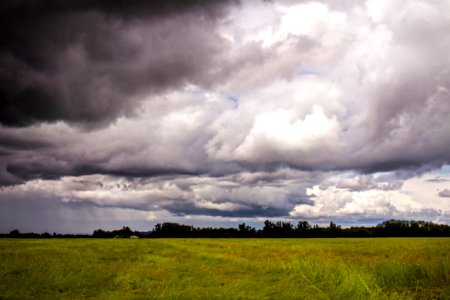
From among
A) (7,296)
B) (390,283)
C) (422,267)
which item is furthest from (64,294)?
(422,267)

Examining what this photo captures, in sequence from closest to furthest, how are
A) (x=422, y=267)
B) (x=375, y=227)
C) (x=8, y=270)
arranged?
(x=422, y=267)
(x=8, y=270)
(x=375, y=227)

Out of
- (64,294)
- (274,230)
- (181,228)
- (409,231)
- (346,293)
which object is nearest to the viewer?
(346,293)

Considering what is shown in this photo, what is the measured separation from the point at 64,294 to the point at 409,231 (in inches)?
4831

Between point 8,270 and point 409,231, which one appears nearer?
point 8,270

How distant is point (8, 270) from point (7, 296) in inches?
263

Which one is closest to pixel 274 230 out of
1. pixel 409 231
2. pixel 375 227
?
pixel 375 227

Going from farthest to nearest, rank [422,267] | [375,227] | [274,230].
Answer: [274,230] → [375,227] → [422,267]

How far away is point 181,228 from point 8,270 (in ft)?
438

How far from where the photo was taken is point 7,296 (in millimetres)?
12000

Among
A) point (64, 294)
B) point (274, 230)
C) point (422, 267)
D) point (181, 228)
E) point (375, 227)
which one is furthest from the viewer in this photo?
point (181, 228)

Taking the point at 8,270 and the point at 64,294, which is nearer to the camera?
the point at 64,294

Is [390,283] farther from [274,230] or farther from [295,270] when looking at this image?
[274,230]

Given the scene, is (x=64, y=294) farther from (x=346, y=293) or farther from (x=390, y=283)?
(x=390, y=283)

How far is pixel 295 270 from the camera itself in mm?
16312
